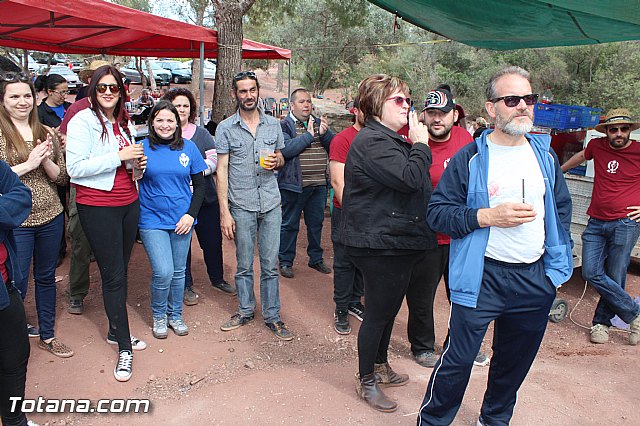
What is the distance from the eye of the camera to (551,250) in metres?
2.70

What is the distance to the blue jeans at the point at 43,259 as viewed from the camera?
3.60 metres

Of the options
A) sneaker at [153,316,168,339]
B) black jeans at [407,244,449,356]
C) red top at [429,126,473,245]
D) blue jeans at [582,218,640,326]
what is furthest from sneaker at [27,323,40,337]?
blue jeans at [582,218,640,326]

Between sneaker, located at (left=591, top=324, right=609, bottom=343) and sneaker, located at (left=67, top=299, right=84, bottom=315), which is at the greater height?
sneaker, located at (left=591, top=324, right=609, bottom=343)

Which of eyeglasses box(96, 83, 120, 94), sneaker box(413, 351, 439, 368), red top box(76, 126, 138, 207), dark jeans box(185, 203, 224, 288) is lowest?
sneaker box(413, 351, 439, 368)

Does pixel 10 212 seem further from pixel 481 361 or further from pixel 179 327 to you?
pixel 481 361

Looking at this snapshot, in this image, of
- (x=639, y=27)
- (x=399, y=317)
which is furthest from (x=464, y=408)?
(x=639, y=27)

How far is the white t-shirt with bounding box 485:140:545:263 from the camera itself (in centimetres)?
265

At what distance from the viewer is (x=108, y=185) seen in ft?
11.5

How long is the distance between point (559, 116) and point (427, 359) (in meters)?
4.49

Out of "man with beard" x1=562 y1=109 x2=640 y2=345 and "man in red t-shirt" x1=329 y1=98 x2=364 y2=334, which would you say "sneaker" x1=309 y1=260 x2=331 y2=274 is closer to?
"man in red t-shirt" x1=329 y1=98 x2=364 y2=334

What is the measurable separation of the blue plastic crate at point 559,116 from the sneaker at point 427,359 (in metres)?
4.28

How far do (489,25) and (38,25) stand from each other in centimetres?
559

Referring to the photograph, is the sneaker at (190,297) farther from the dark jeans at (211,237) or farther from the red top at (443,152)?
the red top at (443,152)

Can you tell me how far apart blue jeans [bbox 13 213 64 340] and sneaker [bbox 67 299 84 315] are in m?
0.65
